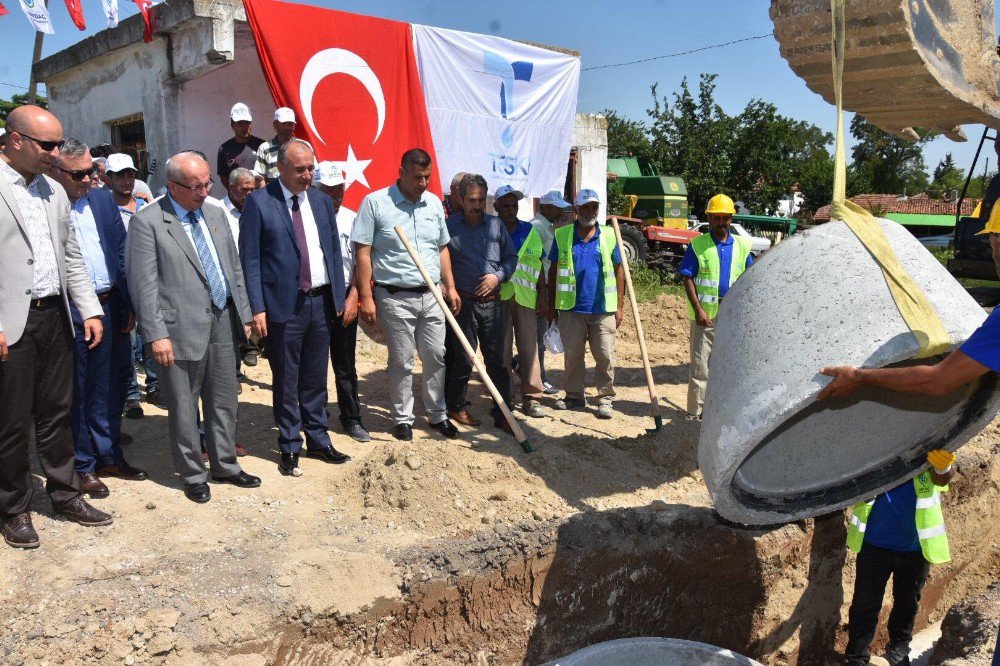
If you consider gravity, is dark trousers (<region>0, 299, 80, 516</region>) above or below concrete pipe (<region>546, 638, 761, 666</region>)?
above

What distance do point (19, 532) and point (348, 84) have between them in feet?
17.4

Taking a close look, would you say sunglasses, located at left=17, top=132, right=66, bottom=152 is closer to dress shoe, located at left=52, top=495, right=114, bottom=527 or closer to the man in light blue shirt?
dress shoe, located at left=52, top=495, right=114, bottom=527

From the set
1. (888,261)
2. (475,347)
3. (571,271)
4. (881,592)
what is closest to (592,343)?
(571,271)

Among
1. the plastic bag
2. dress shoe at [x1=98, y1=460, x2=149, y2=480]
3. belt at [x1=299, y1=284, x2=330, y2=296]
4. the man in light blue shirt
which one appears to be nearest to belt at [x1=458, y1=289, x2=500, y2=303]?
the man in light blue shirt

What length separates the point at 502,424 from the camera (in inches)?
218

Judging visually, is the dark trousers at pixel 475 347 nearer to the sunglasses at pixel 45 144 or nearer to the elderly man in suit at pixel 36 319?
the elderly man in suit at pixel 36 319

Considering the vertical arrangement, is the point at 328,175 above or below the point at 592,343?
above

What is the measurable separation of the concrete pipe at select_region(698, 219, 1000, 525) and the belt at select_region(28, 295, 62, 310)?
3004 millimetres

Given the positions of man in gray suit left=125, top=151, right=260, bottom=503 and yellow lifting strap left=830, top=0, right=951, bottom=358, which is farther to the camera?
man in gray suit left=125, top=151, right=260, bottom=503

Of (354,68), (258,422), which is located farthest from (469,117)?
(258,422)

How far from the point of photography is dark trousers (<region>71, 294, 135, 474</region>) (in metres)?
4.05

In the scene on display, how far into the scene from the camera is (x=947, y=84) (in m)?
3.62

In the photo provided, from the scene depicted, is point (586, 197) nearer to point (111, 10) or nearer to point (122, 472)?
point (122, 472)

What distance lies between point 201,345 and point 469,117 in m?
5.32
